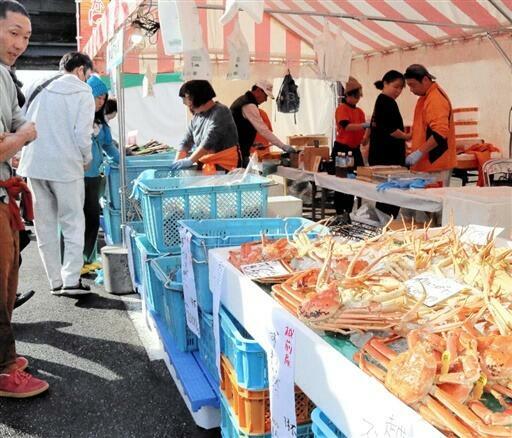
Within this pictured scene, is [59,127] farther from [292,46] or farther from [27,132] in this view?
[292,46]

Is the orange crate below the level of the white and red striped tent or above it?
below

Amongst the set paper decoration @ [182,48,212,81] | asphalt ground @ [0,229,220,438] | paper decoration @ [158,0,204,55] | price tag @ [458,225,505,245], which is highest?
paper decoration @ [158,0,204,55]

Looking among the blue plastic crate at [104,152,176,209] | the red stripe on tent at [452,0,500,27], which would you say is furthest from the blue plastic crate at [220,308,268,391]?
the red stripe on tent at [452,0,500,27]

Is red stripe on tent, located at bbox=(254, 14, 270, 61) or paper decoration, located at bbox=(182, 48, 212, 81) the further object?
red stripe on tent, located at bbox=(254, 14, 270, 61)

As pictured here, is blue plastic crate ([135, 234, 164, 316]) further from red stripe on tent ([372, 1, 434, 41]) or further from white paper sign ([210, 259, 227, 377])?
red stripe on tent ([372, 1, 434, 41])

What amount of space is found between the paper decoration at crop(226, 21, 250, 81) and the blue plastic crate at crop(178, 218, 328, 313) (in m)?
3.09

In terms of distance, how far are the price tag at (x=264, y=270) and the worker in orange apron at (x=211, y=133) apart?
237 cm

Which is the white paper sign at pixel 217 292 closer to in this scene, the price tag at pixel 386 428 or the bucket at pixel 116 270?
the price tag at pixel 386 428

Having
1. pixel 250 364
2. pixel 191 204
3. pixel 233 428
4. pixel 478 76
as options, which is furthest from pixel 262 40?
pixel 250 364

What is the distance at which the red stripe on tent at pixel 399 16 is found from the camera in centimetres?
726

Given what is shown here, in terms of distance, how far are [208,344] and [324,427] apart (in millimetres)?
1202

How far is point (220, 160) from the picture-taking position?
439 cm

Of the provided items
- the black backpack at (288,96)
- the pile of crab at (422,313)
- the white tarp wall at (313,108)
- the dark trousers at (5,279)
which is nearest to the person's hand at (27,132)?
the dark trousers at (5,279)

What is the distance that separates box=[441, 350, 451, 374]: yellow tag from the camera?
1154mm
